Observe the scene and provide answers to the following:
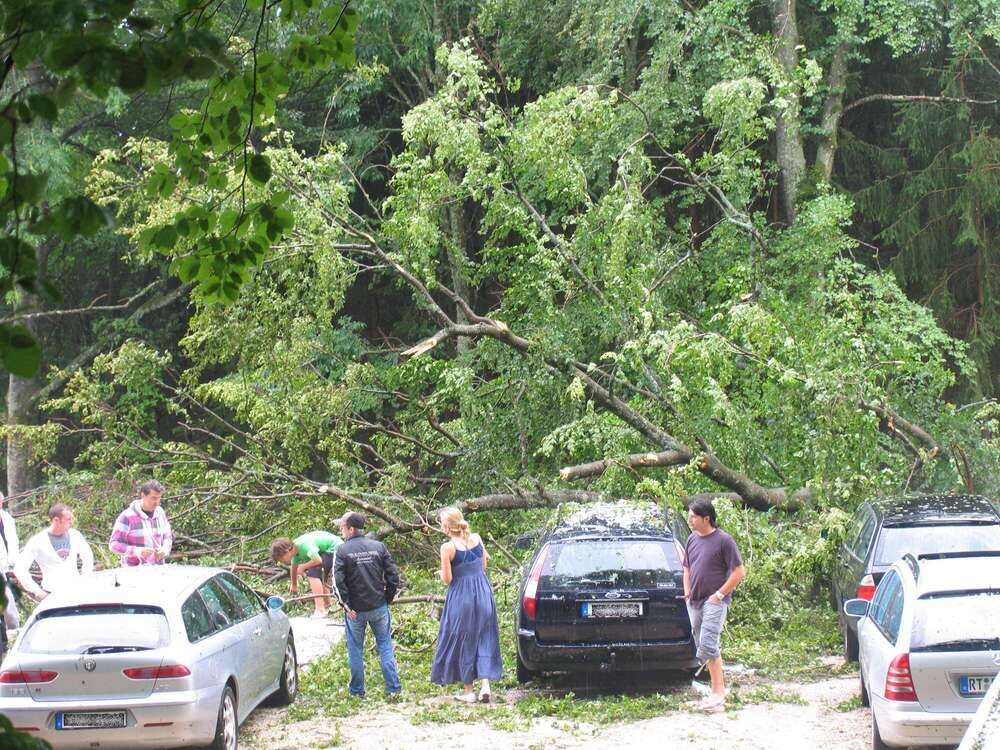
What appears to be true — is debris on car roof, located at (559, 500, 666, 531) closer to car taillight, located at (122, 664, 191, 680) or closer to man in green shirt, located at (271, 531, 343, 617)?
man in green shirt, located at (271, 531, 343, 617)

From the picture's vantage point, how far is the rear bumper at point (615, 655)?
10.1m

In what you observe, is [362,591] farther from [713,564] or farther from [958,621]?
[958,621]

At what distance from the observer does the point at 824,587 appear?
543 inches

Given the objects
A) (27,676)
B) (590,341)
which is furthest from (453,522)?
(590,341)

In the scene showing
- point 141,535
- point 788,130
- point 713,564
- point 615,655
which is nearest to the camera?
point 713,564

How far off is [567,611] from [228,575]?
2884mm

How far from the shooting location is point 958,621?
725cm

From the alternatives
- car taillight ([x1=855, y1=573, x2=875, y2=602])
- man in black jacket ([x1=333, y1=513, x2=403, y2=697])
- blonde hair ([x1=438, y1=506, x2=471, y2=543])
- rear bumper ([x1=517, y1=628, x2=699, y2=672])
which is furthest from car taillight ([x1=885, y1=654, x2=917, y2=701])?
man in black jacket ([x1=333, y1=513, x2=403, y2=697])

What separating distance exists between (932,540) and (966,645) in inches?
146

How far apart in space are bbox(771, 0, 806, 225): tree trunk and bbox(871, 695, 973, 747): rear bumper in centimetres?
1355

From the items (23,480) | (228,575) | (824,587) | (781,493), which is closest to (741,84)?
(781,493)

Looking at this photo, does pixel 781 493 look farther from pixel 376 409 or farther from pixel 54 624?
pixel 54 624

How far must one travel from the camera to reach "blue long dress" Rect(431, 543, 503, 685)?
1019 cm

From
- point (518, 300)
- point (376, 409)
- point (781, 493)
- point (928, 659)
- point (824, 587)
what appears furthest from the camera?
point (376, 409)
